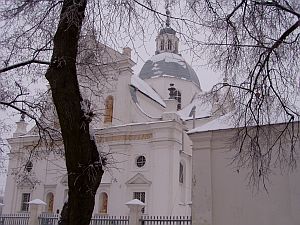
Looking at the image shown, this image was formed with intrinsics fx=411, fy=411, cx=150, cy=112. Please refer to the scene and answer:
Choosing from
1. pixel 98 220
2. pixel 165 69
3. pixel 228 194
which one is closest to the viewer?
pixel 228 194

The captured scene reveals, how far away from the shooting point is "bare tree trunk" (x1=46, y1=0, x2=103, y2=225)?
4777 mm

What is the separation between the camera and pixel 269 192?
10633 millimetres

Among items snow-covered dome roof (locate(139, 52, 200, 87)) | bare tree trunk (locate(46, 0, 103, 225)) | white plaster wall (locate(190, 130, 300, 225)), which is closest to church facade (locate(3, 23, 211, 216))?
snow-covered dome roof (locate(139, 52, 200, 87))

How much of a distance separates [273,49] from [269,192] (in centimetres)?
513

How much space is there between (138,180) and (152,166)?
117cm

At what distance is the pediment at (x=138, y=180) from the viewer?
24031 mm

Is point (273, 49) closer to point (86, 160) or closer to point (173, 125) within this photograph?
point (86, 160)

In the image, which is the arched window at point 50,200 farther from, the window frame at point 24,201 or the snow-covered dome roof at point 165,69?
the snow-covered dome roof at point 165,69

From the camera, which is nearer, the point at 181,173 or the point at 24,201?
the point at 181,173

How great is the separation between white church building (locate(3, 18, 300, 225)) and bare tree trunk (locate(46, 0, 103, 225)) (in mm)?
6947

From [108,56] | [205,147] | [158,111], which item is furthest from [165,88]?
[108,56]

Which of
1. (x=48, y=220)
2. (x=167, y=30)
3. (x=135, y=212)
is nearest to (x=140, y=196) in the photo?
(x=48, y=220)

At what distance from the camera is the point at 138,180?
2430cm

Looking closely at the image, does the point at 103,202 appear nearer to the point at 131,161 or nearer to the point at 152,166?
the point at 131,161
